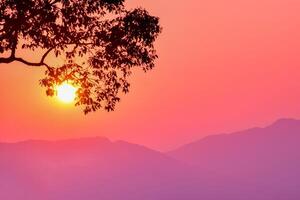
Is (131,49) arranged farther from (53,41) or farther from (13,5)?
(13,5)

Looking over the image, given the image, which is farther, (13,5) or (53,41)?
(53,41)

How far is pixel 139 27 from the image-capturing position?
2598cm

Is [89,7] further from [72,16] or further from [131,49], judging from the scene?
[131,49]

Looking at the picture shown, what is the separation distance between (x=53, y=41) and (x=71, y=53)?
1.15 m

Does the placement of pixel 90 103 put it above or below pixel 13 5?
below

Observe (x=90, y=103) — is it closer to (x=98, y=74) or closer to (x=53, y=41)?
(x=98, y=74)

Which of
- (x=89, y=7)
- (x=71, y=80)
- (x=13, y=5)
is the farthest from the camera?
(x=71, y=80)

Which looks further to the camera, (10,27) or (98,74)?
(98,74)

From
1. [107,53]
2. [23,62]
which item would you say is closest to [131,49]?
[107,53]

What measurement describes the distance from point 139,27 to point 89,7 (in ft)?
7.19

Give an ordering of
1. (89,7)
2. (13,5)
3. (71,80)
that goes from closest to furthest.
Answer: (13,5) < (89,7) < (71,80)

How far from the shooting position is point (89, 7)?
2542cm

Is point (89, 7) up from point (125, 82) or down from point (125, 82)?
up

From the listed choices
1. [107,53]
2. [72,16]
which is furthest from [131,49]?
[72,16]
